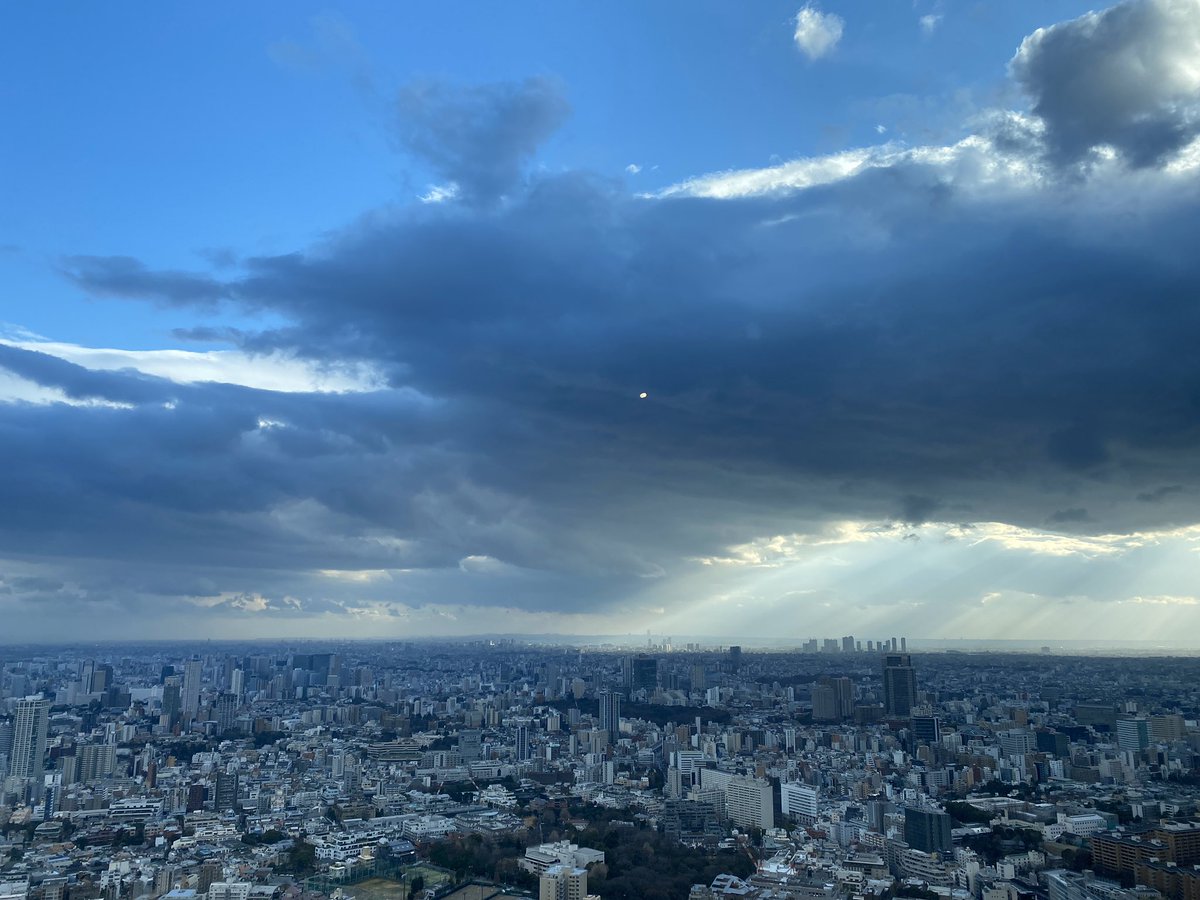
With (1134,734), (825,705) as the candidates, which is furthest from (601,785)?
(825,705)

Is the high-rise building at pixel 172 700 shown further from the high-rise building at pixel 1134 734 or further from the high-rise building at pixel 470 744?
the high-rise building at pixel 1134 734

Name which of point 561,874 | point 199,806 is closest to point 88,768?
point 199,806

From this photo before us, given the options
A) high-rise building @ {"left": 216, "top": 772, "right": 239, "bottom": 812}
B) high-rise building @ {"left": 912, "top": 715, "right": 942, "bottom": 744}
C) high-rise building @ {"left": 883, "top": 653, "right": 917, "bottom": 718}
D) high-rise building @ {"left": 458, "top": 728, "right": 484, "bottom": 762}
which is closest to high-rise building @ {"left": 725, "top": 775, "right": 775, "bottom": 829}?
high-rise building @ {"left": 458, "top": 728, "right": 484, "bottom": 762}

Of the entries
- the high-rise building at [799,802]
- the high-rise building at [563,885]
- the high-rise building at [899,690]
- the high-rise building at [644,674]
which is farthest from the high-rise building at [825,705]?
the high-rise building at [563,885]

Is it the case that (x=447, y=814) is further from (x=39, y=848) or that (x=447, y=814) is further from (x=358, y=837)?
(x=39, y=848)

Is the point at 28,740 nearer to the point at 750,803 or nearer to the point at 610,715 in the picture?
the point at 750,803
